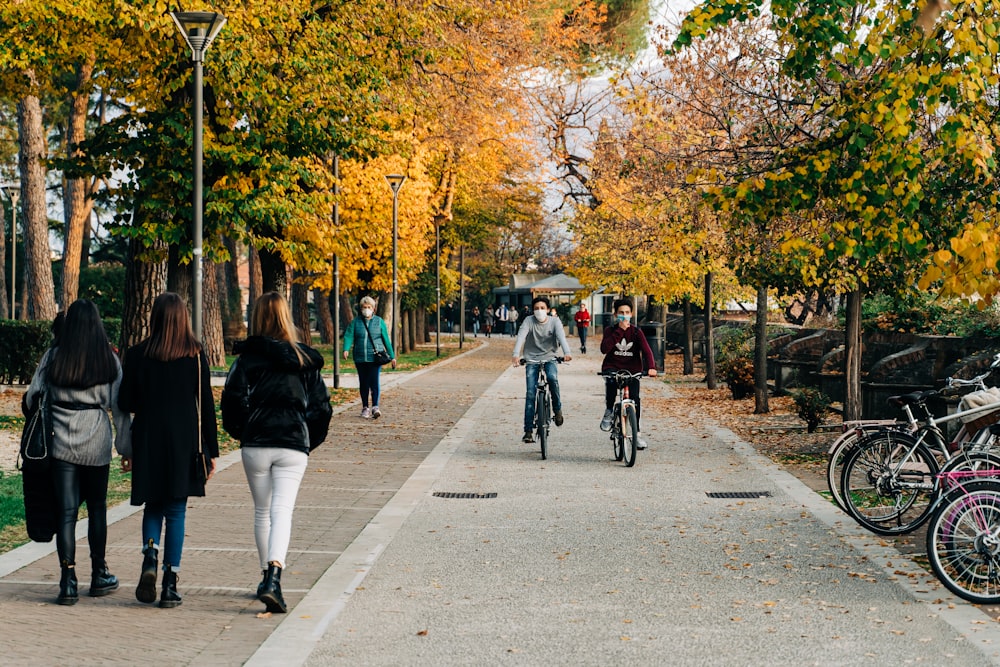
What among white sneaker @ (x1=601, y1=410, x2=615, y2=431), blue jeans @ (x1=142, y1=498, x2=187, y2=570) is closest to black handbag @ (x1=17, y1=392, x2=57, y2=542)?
blue jeans @ (x1=142, y1=498, x2=187, y2=570)

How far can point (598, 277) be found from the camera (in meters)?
38.1

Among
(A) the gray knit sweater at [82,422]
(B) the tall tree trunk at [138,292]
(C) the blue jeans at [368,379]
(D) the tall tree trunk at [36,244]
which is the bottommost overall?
(C) the blue jeans at [368,379]

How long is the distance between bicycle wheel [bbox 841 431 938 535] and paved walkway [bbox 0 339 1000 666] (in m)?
0.20

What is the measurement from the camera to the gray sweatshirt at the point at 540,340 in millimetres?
15078

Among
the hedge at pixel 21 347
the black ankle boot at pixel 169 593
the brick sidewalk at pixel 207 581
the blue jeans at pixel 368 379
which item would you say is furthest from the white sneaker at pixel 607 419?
the hedge at pixel 21 347

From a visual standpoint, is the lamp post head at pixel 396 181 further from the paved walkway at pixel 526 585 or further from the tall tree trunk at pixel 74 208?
the paved walkway at pixel 526 585

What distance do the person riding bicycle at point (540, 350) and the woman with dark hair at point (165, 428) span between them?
830 cm

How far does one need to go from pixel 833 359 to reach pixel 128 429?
15.0m

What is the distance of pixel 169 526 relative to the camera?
6855mm

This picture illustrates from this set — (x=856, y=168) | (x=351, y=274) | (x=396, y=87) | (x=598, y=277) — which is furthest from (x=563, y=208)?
(x=856, y=168)

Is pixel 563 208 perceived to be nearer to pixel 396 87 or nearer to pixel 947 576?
pixel 396 87

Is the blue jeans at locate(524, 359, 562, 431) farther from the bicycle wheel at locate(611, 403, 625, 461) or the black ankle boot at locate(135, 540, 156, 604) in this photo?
the black ankle boot at locate(135, 540, 156, 604)

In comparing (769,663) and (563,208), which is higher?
(563,208)

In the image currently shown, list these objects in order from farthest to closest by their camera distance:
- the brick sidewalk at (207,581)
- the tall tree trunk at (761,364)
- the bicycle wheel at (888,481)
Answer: the tall tree trunk at (761,364)
the bicycle wheel at (888,481)
the brick sidewalk at (207,581)
